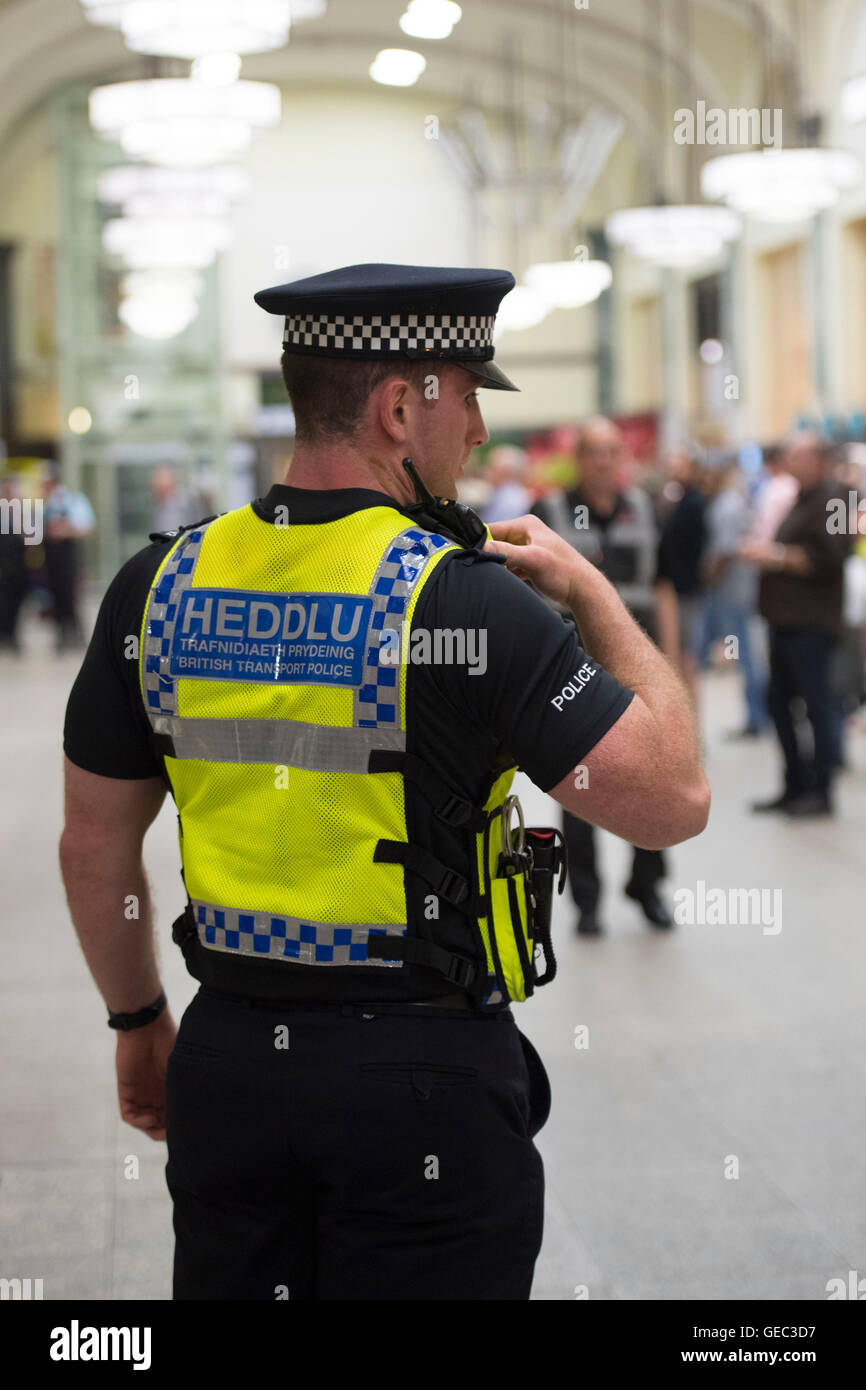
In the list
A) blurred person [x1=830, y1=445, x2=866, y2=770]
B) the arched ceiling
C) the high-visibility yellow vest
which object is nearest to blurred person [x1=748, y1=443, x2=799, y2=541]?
blurred person [x1=830, y1=445, x2=866, y2=770]

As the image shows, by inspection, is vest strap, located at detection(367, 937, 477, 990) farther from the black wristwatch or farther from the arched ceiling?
the arched ceiling

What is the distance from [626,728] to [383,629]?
26cm

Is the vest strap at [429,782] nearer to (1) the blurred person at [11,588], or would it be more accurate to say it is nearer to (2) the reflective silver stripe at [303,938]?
(2) the reflective silver stripe at [303,938]

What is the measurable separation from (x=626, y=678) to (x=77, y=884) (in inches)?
28.0

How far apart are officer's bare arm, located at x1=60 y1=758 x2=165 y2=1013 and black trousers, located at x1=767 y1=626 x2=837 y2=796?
6345 mm

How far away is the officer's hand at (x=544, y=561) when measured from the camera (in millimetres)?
1723

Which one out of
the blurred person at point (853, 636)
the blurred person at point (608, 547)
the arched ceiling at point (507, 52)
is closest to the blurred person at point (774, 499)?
the blurred person at point (853, 636)

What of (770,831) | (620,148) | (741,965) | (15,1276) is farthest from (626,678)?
(620,148)

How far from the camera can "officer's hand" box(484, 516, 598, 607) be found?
5.65 feet

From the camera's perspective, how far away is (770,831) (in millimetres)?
7664

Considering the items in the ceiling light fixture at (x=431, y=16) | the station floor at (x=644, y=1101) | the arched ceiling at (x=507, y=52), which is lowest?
the station floor at (x=644, y=1101)

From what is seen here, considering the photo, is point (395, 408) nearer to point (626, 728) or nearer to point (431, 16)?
point (626, 728)

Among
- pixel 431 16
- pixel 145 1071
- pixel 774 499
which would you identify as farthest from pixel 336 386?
pixel 431 16
